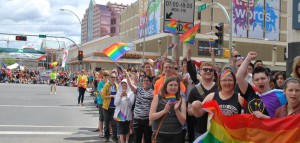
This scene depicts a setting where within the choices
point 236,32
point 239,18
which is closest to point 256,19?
point 239,18

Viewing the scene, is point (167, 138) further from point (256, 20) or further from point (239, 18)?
point (256, 20)

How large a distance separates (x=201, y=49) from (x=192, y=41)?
46.3m

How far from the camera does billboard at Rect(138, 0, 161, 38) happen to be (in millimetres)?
58100

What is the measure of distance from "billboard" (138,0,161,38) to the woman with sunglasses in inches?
1986

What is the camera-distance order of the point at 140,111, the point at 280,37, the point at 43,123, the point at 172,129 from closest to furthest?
the point at 172,129 → the point at 140,111 → the point at 43,123 → the point at 280,37

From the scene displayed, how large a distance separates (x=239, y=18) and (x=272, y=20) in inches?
332

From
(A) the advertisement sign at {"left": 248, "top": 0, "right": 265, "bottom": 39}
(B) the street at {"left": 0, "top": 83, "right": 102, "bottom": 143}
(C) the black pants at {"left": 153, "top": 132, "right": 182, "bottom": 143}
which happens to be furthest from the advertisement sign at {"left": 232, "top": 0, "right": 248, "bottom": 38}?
(C) the black pants at {"left": 153, "top": 132, "right": 182, "bottom": 143}

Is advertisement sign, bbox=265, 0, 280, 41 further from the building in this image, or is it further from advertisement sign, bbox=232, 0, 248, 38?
advertisement sign, bbox=232, 0, 248, 38

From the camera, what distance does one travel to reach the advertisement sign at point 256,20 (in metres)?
57.1

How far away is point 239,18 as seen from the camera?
55.0 m

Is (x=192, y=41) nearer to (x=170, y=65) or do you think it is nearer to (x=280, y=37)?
(x=170, y=65)

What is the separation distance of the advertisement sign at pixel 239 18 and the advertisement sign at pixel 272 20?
18.3 feet

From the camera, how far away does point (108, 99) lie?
9.40 meters

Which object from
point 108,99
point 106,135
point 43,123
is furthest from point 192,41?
point 43,123
